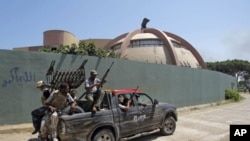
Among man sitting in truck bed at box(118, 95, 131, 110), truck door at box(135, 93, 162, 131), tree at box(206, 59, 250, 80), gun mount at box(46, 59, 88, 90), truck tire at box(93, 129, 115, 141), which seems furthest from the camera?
tree at box(206, 59, 250, 80)

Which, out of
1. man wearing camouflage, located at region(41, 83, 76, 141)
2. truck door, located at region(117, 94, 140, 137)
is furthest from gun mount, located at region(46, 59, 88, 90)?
truck door, located at region(117, 94, 140, 137)

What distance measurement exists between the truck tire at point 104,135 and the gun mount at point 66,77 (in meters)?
3.22

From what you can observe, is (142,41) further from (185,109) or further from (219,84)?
(185,109)

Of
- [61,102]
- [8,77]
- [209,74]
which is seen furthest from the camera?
[209,74]

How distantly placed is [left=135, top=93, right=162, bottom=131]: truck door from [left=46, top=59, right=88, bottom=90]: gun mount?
3.03 meters

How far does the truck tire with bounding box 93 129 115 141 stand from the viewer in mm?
6621

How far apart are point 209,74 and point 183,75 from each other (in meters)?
A: 4.64

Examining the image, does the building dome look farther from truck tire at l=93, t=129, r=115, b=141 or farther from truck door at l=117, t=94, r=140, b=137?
truck tire at l=93, t=129, r=115, b=141

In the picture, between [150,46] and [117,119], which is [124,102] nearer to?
[117,119]

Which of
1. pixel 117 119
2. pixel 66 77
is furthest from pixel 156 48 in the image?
pixel 117 119

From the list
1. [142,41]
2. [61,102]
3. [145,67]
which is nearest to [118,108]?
[61,102]

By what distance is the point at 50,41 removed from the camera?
40.5 metres

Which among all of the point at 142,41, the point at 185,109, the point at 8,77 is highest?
the point at 142,41

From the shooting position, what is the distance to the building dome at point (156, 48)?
117 feet
